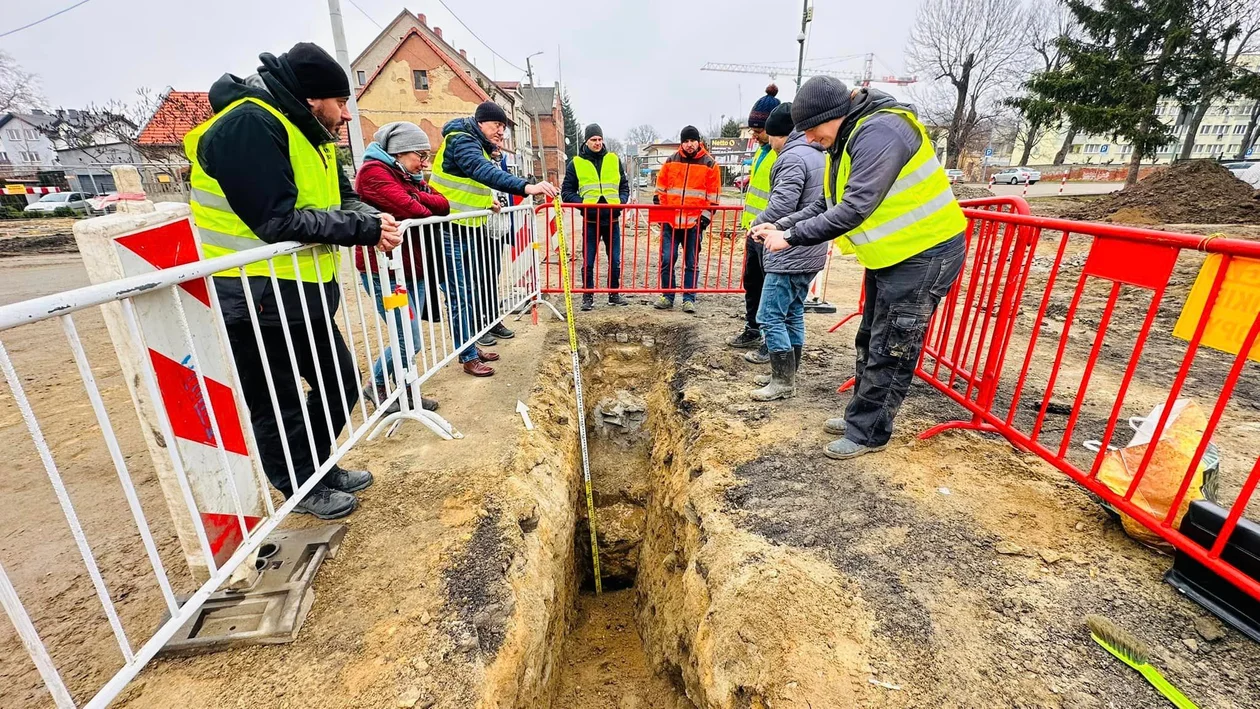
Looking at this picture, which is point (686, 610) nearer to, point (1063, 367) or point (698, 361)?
point (698, 361)

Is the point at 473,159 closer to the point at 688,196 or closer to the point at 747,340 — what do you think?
the point at 688,196

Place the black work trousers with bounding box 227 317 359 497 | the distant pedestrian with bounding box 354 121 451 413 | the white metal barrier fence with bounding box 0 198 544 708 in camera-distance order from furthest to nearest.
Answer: the distant pedestrian with bounding box 354 121 451 413 → the black work trousers with bounding box 227 317 359 497 → the white metal barrier fence with bounding box 0 198 544 708

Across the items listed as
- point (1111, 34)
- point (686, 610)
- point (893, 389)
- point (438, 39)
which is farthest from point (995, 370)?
point (438, 39)

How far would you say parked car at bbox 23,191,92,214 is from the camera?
20.5 meters

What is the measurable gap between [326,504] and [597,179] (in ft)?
16.4

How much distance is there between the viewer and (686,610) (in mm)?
2771

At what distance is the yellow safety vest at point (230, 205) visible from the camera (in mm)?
2107

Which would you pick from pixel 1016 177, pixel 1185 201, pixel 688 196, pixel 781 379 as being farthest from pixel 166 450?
pixel 1016 177

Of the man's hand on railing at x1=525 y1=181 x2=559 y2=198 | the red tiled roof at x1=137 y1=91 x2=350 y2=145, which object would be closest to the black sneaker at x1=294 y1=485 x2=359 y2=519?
the man's hand on railing at x1=525 y1=181 x2=559 y2=198

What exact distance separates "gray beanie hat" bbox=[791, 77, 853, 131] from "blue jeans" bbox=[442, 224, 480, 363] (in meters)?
2.54

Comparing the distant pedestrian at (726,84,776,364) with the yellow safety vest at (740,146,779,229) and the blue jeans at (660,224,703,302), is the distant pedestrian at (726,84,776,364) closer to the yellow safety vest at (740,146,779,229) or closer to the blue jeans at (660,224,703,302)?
the yellow safety vest at (740,146,779,229)

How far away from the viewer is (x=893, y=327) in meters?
2.86

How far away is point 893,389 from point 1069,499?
3.11 feet

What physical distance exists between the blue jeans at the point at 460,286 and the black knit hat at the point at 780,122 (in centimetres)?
250
